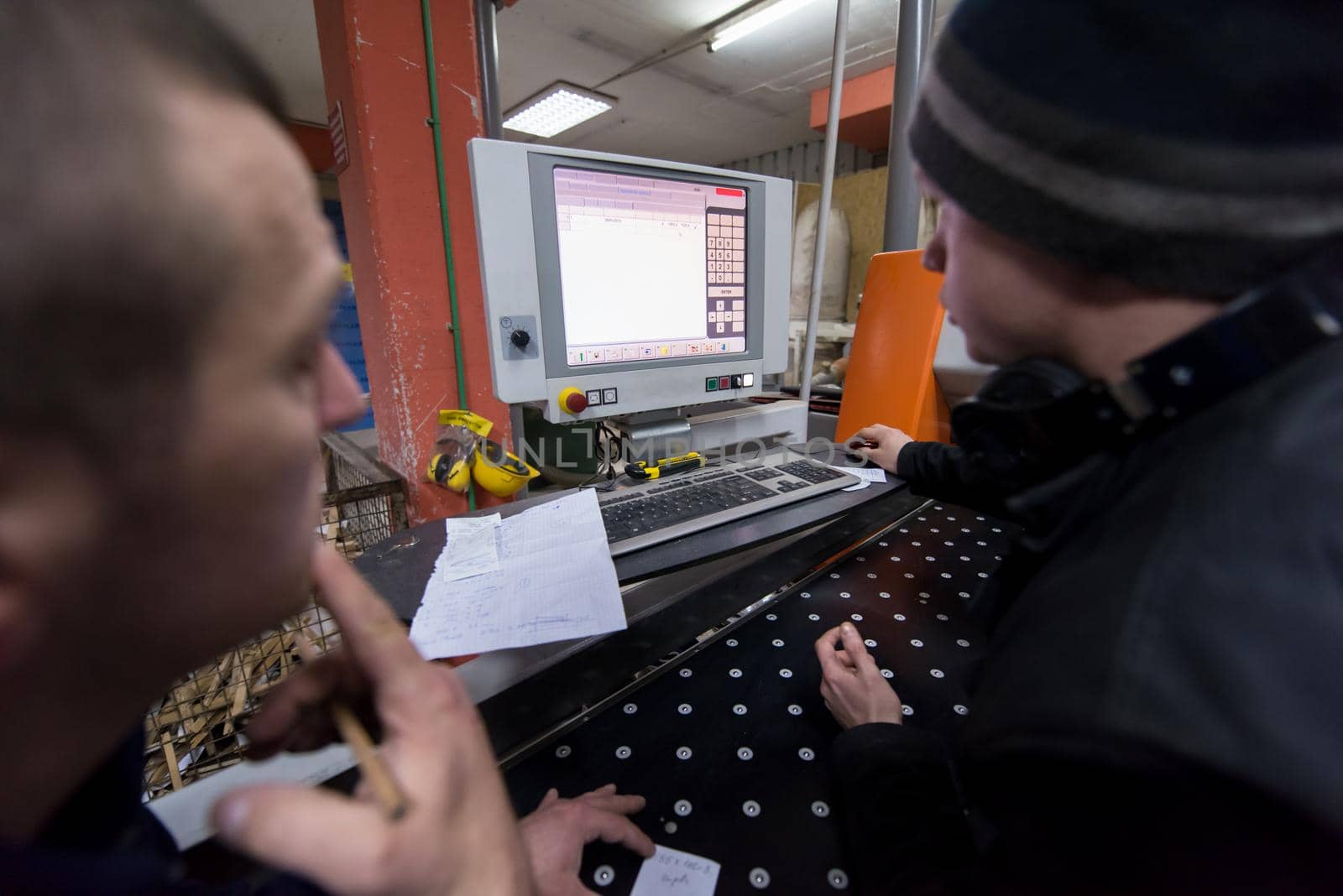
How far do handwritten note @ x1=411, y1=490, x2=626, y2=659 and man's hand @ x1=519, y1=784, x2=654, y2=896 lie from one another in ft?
0.48

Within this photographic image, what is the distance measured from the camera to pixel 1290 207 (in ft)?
0.90

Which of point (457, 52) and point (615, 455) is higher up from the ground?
point (457, 52)

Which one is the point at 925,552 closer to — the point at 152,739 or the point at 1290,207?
the point at 1290,207

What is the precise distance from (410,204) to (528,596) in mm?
1532

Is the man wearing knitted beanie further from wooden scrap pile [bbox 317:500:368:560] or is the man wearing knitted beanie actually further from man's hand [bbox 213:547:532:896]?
wooden scrap pile [bbox 317:500:368:560]

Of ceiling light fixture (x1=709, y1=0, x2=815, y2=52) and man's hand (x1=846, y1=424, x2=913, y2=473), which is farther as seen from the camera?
ceiling light fixture (x1=709, y1=0, x2=815, y2=52)

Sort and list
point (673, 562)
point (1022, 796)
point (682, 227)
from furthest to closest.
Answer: point (682, 227), point (673, 562), point (1022, 796)

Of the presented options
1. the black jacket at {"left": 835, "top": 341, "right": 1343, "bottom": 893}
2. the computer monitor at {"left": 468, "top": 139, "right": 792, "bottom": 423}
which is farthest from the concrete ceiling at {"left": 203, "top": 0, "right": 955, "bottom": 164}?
the black jacket at {"left": 835, "top": 341, "right": 1343, "bottom": 893}

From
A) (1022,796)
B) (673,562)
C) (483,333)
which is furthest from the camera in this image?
(483,333)

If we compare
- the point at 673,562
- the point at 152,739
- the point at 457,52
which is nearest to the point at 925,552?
the point at 673,562

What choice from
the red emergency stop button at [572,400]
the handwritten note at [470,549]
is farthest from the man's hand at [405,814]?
the red emergency stop button at [572,400]

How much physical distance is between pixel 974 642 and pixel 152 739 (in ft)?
4.11

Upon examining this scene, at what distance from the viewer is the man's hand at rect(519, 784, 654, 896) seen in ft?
1.45

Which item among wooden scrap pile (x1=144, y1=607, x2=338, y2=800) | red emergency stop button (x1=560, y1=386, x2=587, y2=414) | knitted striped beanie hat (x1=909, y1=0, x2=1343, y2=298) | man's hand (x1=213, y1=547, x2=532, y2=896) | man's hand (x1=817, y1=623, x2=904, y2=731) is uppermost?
knitted striped beanie hat (x1=909, y1=0, x2=1343, y2=298)
